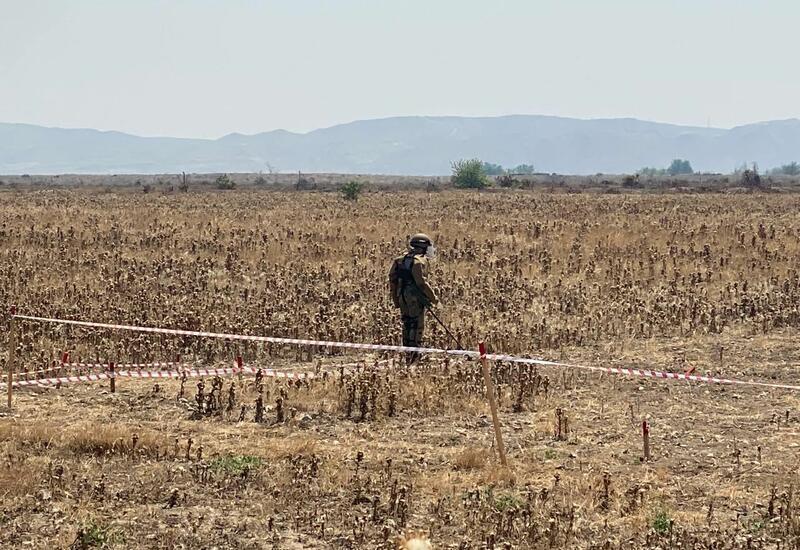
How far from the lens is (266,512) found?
719 centimetres

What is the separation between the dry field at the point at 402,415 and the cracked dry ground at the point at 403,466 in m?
0.03

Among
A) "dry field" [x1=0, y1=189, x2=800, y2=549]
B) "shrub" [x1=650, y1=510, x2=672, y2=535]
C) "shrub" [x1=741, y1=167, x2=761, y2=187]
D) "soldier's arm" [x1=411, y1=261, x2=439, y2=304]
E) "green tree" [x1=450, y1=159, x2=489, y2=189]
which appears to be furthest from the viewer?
"shrub" [x1=741, y1=167, x2=761, y2=187]

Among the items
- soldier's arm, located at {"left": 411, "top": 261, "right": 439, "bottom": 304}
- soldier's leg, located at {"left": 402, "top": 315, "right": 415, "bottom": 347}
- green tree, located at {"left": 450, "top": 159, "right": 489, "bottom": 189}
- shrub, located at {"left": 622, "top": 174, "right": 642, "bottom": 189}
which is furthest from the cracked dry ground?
shrub, located at {"left": 622, "top": 174, "right": 642, "bottom": 189}

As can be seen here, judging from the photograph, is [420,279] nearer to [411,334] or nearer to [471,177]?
[411,334]

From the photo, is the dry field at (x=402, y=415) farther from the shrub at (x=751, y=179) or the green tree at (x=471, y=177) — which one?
the shrub at (x=751, y=179)

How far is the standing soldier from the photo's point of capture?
12.1m

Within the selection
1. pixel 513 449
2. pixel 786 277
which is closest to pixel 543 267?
pixel 786 277

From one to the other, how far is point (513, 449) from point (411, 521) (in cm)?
208

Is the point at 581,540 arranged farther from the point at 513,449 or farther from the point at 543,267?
the point at 543,267

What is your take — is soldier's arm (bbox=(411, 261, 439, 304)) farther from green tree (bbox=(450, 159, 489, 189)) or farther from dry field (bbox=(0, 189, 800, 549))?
green tree (bbox=(450, 159, 489, 189))

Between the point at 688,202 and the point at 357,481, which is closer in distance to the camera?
the point at 357,481

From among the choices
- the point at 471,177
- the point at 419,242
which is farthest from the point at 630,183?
the point at 419,242

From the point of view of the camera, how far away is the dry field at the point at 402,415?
22.9ft

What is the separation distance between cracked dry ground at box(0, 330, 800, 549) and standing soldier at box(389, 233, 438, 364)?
0.84 metres
